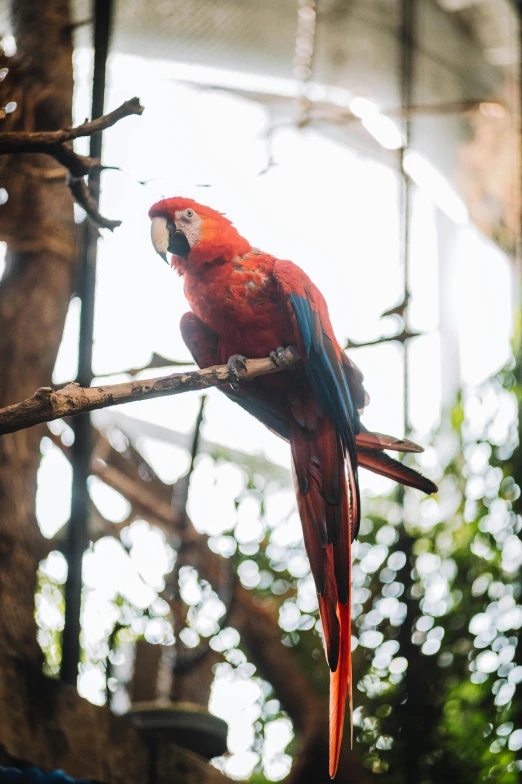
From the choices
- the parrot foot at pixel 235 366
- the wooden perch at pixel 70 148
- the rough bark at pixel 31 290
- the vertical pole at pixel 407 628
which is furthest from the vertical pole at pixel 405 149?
the rough bark at pixel 31 290

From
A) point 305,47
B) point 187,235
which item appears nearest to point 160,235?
point 187,235

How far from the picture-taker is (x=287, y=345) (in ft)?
2.62

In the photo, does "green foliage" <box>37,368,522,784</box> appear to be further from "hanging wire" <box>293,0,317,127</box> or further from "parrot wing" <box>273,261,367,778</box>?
"hanging wire" <box>293,0,317,127</box>

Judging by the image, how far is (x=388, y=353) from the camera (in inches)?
42.3

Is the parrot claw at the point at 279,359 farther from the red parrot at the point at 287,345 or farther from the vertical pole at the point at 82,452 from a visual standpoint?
the vertical pole at the point at 82,452

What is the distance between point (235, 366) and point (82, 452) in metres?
0.48

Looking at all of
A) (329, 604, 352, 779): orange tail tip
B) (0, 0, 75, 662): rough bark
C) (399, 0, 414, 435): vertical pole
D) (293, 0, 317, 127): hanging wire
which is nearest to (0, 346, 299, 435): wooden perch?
(329, 604, 352, 779): orange tail tip

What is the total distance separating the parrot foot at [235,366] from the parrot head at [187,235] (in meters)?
0.10

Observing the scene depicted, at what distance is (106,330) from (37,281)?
25cm

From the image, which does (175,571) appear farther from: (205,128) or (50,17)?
(50,17)

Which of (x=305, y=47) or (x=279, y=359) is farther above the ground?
(x=305, y=47)

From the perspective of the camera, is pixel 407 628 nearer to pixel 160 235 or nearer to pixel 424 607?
pixel 424 607

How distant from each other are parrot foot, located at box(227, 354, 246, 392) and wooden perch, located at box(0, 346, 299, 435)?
14 mm

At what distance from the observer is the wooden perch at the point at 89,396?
0.65 meters
